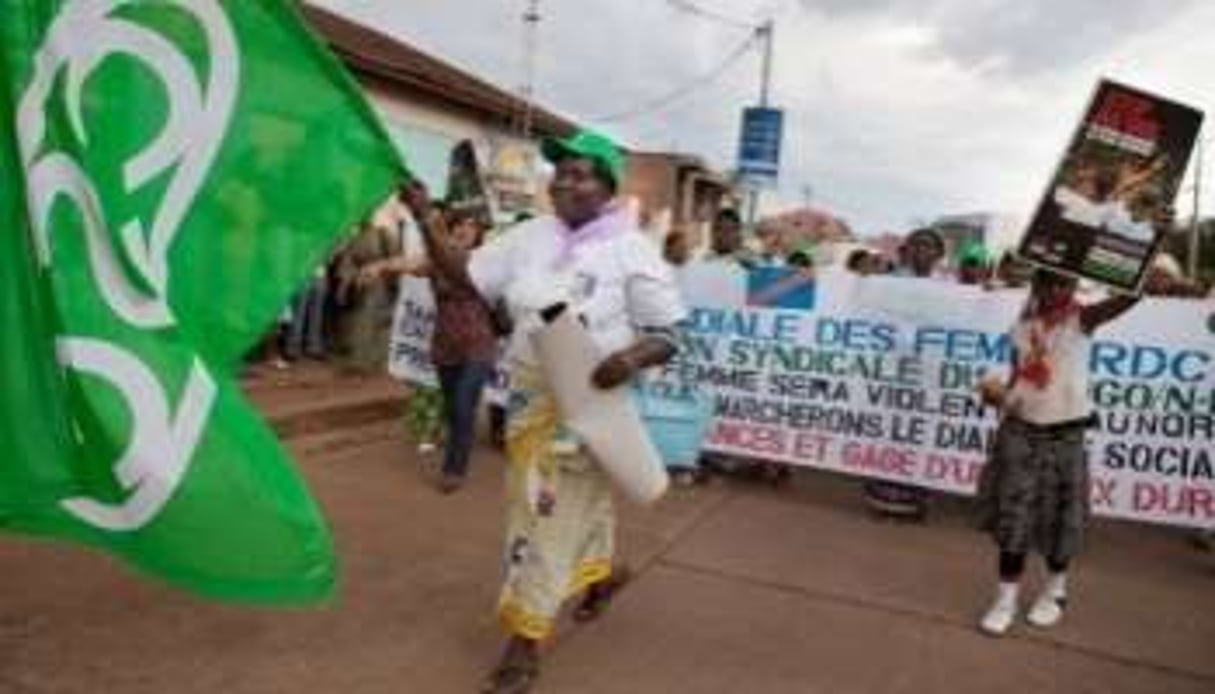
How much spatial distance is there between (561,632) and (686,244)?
485 centimetres

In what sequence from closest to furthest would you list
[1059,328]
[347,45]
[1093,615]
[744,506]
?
[1059,328] < [1093,615] < [744,506] < [347,45]

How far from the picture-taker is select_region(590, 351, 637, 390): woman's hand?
14.7ft

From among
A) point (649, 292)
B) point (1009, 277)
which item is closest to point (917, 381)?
point (1009, 277)

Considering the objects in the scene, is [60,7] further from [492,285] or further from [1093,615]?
[1093,615]

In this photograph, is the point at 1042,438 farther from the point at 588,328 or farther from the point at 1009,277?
the point at 1009,277

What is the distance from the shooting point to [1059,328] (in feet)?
19.2

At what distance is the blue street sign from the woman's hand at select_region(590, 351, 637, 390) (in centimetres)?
1363

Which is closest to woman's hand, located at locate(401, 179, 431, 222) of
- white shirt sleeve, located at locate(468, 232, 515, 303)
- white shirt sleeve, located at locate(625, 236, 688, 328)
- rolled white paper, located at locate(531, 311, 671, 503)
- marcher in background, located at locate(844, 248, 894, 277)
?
white shirt sleeve, located at locate(468, 232, 515, 303)

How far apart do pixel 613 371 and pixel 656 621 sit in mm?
1524

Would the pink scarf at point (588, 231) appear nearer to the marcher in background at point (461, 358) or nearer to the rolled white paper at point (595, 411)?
the rolled white paper at point (595, 411)

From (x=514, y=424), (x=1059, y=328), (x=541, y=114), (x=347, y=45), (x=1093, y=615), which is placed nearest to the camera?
(x=514, y=424)

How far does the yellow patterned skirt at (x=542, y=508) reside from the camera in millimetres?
4652

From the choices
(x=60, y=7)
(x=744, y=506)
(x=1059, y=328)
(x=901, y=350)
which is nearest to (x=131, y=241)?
(x=60, y=7)

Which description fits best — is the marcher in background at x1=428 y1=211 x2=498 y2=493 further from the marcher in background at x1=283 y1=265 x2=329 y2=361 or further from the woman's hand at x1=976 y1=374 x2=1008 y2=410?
the marcher in background at x1=283 y1=265 x2=329 y2=361
